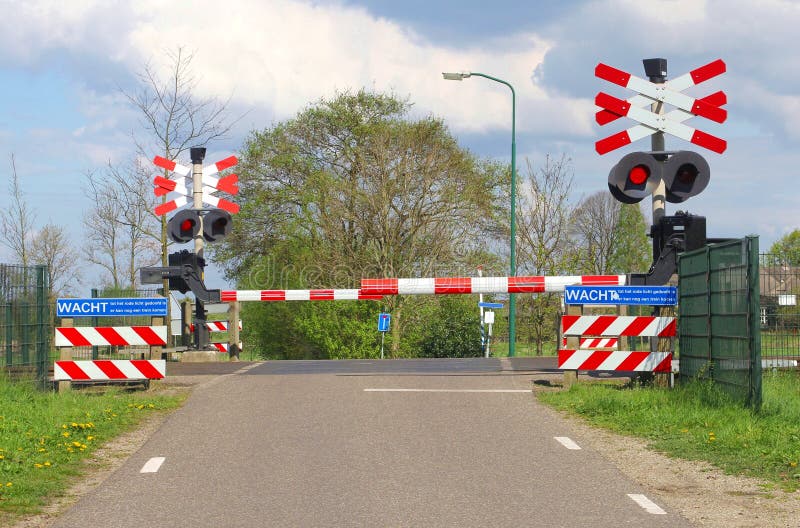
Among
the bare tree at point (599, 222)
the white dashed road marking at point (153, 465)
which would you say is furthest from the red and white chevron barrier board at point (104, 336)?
the bare tree at point (599, 222)

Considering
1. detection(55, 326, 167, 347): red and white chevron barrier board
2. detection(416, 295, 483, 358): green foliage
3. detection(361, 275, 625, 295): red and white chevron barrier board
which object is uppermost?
detection(361, 275, 625, 295): red and white chevron barrier board

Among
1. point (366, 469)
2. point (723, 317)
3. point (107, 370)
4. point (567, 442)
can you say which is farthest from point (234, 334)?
point (366, 469)

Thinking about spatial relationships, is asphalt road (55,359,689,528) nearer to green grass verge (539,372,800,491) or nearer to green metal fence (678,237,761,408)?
green grass verge (539,372,800,491)

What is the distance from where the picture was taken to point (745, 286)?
11758 mm

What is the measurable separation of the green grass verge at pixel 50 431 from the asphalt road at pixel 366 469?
44 centimetres

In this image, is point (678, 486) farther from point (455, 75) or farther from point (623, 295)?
point (455, 75)

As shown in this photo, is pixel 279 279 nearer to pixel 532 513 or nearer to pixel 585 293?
pixel 585 293

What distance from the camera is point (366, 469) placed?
29.6 feet

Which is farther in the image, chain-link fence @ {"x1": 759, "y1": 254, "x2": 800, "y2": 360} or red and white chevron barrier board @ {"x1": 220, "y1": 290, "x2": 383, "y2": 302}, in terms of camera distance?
red and white chevron barrier board @ {"x1": 220, "y1": 290, "x2": 383, "y2": 302}

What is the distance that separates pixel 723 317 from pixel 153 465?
7037mm

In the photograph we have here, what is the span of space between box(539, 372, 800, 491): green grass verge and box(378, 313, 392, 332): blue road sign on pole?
67.7ft

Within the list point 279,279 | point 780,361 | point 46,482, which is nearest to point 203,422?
point 46,482

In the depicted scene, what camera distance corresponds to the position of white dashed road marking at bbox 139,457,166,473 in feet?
30.0

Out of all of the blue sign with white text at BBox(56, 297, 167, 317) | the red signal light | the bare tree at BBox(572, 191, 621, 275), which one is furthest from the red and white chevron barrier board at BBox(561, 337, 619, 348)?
the bare tree at BBox(572, 191, 621, 275)
